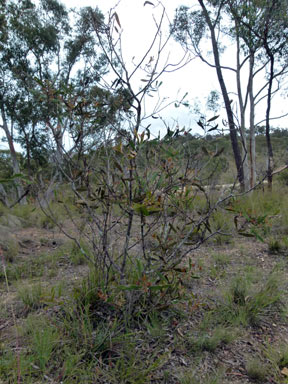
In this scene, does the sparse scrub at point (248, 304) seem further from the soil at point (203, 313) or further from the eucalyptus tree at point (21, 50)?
the eucalyptus tree at point (21, 50)

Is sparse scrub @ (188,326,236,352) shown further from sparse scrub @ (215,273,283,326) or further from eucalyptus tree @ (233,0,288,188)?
eucalyptus tree @ (233,0,288,188)

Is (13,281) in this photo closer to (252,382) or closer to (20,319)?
(20,319)

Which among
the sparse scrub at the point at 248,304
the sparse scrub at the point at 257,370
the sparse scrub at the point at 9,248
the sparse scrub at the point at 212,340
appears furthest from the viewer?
the sparse scrub at the point at 9,248

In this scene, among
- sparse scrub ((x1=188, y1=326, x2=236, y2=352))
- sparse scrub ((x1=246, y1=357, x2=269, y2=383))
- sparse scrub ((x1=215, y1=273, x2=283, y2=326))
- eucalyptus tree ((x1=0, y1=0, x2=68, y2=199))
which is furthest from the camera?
eucalyptus tree ((x1=0, y1=0, x2=68, y2=199))

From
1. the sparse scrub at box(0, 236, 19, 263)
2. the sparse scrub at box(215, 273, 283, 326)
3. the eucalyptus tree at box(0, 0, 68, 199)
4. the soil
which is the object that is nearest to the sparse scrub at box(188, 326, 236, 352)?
the soil

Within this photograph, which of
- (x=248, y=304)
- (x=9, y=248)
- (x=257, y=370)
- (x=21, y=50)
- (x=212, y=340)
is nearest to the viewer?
(x=257, y=370)

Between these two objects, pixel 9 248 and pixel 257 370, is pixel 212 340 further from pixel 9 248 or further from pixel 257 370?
pixel 9 248

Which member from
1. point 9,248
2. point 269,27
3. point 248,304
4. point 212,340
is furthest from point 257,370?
point 269,27

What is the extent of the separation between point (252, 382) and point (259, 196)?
512 cm

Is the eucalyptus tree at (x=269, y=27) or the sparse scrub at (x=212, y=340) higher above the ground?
the eucalyptus tree at (x=269, y=27)

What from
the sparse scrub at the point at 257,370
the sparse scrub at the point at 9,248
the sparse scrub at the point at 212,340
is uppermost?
the sparse scrub at the point at 9,248

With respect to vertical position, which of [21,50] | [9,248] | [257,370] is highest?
[21,50]

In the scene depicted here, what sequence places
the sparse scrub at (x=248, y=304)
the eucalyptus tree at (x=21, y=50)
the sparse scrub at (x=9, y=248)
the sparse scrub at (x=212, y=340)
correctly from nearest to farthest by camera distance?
1. the sparse scrub at (x=212, y=340)
2. the sparse scrub at (x=248, y=304)
3. the sparse scrub at (x=9, y=248)
4. the eucalyptus tree at (x=21, y=50)

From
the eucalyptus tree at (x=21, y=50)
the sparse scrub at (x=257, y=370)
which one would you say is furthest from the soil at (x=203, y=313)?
the eucalyptus tree at (x=21, y=50)
